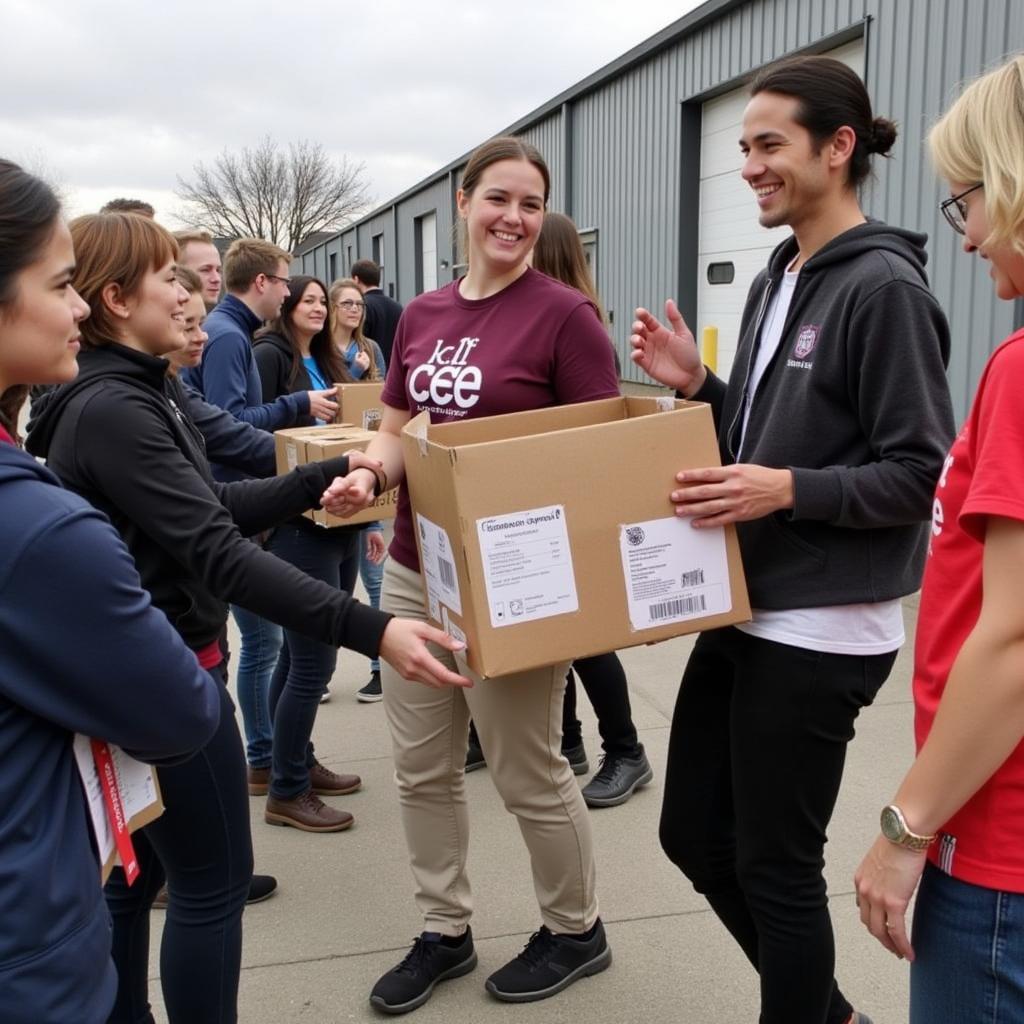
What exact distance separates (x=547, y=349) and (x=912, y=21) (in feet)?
18.1

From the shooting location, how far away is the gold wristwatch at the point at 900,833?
1.32m

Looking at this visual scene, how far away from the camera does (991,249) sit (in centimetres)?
132

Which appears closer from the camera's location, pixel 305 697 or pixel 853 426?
pixel 853 426

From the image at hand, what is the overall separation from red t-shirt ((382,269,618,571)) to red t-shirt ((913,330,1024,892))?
120 cm

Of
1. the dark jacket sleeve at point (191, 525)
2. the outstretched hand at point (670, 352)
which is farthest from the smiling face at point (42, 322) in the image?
the outstretched hand at point (670, 352)

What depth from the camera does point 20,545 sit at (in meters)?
1.17

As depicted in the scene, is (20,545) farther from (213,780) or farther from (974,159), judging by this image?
(974,159)

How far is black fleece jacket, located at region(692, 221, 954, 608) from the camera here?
5.98 ft

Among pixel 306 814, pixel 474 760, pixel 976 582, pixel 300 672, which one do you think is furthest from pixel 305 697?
pixel 976 582

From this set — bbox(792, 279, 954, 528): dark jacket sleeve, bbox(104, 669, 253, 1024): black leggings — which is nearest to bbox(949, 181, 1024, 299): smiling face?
bbox(792, 279, 954, 528): dark jacket sleeve

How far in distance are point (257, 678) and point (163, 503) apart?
7.07ft

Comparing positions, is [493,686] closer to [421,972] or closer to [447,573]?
[447,573]

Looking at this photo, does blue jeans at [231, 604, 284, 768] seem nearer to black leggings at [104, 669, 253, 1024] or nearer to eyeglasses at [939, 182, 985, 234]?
black leggings at [104, 669, 253, 1024]

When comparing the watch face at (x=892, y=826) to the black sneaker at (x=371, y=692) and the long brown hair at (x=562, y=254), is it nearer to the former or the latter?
the long brown hair at (x=562, y=254)
